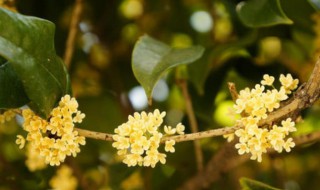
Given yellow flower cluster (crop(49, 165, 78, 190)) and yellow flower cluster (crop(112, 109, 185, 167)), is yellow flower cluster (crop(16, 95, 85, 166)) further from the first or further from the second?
yellow flower cluster (crop(49, 165, 78, 190))

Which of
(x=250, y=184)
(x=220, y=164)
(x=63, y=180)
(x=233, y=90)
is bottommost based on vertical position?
(x=63, y=180)

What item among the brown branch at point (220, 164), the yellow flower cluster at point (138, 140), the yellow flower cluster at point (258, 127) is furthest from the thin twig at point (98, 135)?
the brown branch at point (220, 164)

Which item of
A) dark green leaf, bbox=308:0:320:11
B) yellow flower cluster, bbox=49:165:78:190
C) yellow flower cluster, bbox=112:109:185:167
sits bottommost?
yellow flower cluster, bbox=49:165:78:190

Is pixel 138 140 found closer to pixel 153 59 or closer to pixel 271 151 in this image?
pixel 153 59

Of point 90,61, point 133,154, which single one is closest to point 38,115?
point 133,154

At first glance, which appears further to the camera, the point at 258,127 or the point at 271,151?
the point at 271,151

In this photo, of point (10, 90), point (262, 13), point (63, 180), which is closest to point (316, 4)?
point (262, 13)

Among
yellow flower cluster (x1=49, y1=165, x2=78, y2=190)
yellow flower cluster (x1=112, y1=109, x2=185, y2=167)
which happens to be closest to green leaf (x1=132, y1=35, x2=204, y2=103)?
yellow flower cluster (x1=112, y1=109, x2=185, y2=167)
